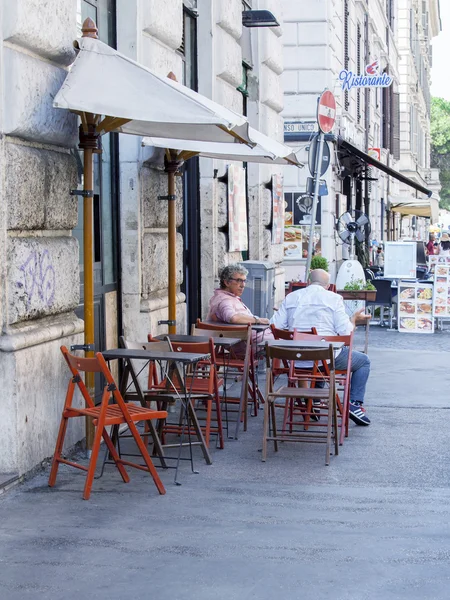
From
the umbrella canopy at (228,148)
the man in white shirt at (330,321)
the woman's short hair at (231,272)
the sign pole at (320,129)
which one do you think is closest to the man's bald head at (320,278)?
the man in white shirt at (330,321)

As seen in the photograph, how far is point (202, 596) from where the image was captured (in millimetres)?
4375

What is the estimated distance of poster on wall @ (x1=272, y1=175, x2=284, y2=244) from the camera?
14.3m

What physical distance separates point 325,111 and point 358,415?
14.5 feet

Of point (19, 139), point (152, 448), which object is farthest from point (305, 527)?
point (19, 139)

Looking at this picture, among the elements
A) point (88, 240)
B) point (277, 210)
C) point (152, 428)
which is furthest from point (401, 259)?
point (152, 428)

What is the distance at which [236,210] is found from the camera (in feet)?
39.4

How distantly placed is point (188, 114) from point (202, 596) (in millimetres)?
2973

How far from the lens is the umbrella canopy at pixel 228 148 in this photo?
848 cm

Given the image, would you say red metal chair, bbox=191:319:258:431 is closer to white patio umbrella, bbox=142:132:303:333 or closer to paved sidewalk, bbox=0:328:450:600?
white patio umbrella, bbox=142:132:303:333

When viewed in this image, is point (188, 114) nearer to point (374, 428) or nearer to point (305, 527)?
point (305, 527)

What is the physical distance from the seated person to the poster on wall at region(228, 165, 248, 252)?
217 centimetres

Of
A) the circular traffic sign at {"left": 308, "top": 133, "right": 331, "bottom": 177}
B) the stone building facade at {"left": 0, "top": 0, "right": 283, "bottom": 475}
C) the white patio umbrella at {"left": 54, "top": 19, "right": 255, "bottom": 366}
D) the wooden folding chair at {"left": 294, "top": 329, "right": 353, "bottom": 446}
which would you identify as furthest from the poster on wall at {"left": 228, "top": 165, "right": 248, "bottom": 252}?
the white patio umbrella at {"left": 54, "top": 19, "right": 255, "bottom": 366}

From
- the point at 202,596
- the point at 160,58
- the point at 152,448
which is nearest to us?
the point at 202,596

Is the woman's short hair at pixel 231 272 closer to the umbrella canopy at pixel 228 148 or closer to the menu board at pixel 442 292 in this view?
the umbrella canopy at pixel 228 148
